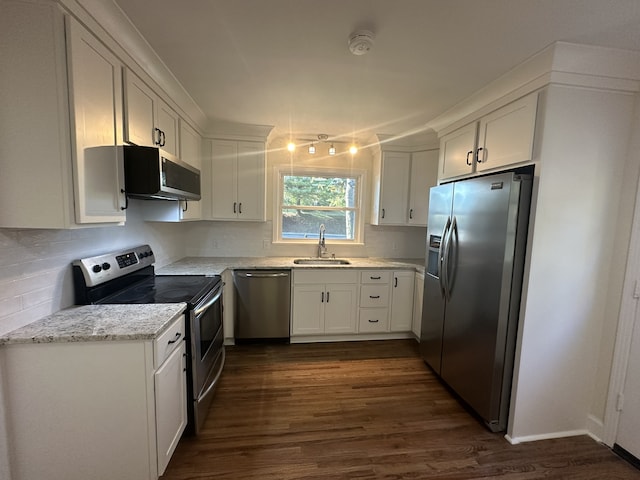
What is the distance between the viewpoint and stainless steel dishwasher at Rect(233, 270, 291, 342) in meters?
3.00

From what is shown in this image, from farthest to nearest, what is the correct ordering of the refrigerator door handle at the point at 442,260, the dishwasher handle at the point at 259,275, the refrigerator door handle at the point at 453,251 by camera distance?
the dishwasher handle at the point at 259,275, the refrigerator door handle at the point at 442,260, the refrigerator door handle at the point at 453,251

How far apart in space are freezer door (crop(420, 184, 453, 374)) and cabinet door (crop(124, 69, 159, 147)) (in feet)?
7.58

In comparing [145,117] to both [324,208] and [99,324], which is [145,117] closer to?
[99,324]

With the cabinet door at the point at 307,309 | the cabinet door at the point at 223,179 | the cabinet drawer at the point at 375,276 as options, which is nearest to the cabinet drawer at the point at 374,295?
the cabinet drawer at the point at 375,276

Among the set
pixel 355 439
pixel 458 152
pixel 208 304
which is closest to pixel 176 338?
pixel 208 304

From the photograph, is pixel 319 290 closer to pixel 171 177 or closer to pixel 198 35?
pixel 171 177

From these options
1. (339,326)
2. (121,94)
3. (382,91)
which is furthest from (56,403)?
(382,91)

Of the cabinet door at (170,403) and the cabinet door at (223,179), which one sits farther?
the cabinet door at (223,179)

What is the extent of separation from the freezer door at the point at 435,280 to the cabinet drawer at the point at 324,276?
805 mm

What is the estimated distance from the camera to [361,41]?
153 centimetres

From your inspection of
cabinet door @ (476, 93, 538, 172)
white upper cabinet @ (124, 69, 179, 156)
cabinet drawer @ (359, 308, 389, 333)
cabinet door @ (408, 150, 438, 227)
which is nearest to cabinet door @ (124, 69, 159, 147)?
white upper cabinet @ (124, 69, 179, 156)

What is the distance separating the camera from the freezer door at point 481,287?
179 cm

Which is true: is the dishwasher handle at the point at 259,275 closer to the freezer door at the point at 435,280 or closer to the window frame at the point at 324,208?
the window frame at the point at 324,208

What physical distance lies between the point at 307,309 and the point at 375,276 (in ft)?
2.81
